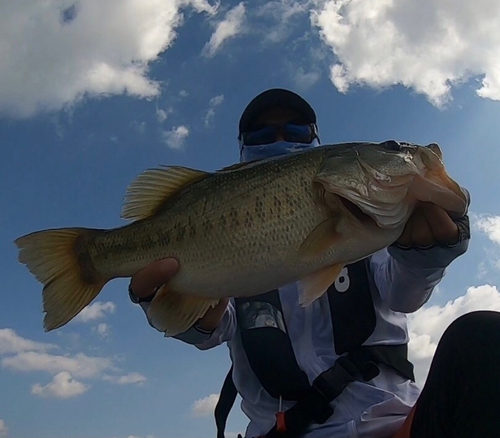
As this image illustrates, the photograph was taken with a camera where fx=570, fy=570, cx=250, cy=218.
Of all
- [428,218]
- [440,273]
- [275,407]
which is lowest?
[275,407]

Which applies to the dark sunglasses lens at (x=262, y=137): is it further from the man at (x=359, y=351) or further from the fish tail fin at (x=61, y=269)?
the fish tail fin at (x=61, y=269)

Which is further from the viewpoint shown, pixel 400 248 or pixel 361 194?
pixel 400 248

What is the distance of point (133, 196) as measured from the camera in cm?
312

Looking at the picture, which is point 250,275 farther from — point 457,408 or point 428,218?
point 457,408

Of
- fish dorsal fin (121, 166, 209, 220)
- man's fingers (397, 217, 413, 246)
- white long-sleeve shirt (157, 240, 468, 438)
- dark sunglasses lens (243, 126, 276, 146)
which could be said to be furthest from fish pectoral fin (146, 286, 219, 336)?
dark sunglasses lens (243, 126, 276, 146)

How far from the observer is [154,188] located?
122 inches

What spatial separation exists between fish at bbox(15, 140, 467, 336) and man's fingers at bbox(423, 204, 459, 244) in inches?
1.7

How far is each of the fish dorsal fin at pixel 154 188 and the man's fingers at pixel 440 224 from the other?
1163 millimetres

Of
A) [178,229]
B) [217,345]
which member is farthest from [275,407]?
[178,229]

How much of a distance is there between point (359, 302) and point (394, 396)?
580 mm

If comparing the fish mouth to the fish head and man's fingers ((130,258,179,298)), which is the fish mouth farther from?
man's fingers ((130,258,179,298))

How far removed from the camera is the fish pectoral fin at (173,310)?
114 inches

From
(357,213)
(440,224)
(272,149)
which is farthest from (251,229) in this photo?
(272,149)

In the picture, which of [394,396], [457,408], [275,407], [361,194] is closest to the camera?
[457,408]
